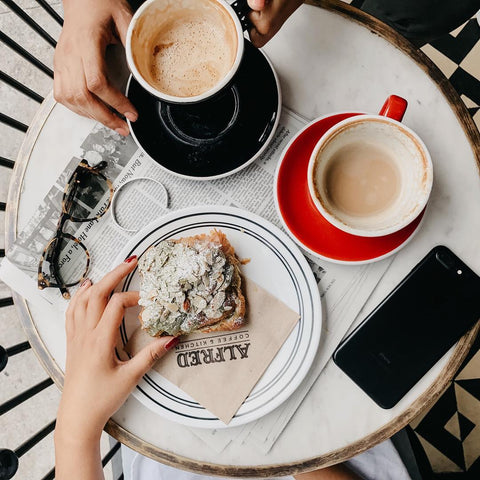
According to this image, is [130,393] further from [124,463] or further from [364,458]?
[364,458]

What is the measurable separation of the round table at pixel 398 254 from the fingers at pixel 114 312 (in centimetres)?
13

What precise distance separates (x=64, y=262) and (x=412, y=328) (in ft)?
2.13

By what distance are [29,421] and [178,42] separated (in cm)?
143

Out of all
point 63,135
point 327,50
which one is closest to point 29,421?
point 63,135

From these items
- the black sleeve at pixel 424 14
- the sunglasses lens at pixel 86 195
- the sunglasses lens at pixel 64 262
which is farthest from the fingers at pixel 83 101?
the black sleeve at pixel 424 14

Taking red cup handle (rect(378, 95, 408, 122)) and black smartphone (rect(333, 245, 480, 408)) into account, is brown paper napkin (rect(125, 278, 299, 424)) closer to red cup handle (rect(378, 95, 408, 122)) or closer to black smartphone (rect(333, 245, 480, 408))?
black smartphone (rect(333, 245, 480, 408))

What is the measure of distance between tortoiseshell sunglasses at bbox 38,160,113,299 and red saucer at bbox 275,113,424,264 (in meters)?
0.34

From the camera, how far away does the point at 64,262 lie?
0.83 m

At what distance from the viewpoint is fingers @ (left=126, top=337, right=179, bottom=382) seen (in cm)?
75

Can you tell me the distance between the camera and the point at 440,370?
2.47 feet

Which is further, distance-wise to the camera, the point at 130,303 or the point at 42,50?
the point at 42,50

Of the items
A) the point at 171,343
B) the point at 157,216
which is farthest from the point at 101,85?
the point at 171,343

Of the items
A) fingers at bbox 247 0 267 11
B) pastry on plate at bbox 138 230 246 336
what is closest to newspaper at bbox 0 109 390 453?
pastry on plate at bbox 138 230 246 336

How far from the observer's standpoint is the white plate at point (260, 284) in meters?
0.74
